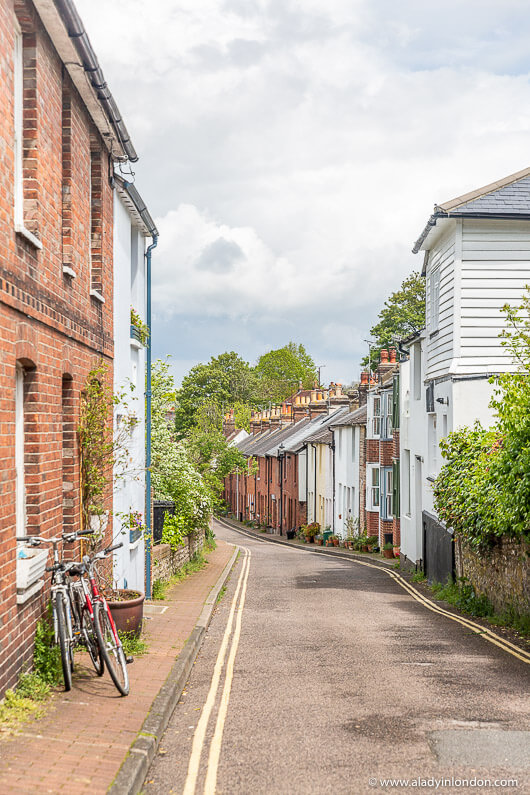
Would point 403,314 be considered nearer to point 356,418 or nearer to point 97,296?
point 356,418

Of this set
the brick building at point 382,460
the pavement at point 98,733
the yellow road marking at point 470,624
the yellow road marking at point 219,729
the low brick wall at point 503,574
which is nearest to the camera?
the pavement at point 98,733

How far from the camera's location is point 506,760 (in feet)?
20.8

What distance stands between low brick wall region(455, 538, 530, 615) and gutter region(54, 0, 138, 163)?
28.4 feet

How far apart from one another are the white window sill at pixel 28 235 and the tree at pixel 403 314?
48.0 meters

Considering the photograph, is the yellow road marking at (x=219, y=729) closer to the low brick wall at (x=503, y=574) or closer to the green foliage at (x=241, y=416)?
the low brick wall at (x=503, y=574)

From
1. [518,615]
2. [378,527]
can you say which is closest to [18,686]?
[518,615]

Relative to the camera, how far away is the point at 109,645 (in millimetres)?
8273

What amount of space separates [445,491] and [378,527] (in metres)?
18.6

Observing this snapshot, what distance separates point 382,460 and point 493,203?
1574cm

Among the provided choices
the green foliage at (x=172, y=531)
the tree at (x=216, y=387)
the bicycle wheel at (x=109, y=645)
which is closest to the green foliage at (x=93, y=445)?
the bicycle wheel at (x=109, y=645)

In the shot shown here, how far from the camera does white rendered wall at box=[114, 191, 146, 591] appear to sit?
1360cm

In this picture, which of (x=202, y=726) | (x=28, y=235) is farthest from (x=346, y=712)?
(x=28, y=235)

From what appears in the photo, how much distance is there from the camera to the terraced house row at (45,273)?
7.39 meters

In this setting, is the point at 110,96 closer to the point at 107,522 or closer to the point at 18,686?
the point at 107,522
